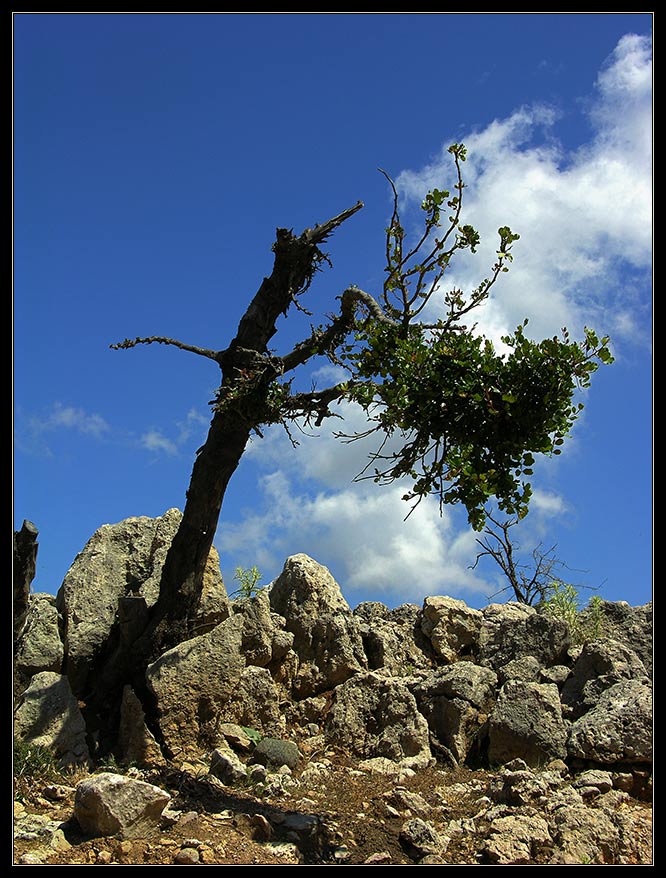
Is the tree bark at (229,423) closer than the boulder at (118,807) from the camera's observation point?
No

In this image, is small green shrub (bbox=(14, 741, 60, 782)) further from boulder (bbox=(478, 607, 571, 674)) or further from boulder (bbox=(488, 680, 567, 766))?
boulder (bbox=(478, 607, 571, 674))

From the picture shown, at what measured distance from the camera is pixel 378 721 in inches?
410

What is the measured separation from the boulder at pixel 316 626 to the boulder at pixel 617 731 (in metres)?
3.17

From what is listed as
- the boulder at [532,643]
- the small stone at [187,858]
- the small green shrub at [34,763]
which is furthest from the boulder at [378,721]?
the small stone at [187,858]

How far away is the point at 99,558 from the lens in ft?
38.7

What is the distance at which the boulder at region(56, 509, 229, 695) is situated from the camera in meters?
11.0

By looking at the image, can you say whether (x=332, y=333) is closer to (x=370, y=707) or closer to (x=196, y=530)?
(x=196, y=530)

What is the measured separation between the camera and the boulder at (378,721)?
32.7 ft

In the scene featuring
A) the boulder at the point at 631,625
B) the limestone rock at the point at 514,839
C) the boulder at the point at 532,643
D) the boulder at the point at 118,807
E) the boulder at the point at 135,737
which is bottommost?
the boulder at the point at 118,807

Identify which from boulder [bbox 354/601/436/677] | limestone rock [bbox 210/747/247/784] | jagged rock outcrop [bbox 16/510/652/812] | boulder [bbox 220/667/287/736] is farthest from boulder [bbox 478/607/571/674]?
limestone rock [bbox 210/747/247/784]

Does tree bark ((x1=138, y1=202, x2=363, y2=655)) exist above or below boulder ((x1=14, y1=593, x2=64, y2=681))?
above

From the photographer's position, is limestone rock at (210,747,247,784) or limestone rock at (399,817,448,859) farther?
limestone rock at (210,747,247,784)

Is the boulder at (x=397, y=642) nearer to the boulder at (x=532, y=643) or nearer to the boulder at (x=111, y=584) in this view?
the boulder at (x=532, y=643)

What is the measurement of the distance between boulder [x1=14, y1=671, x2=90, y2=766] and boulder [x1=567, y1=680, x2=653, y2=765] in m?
5.81
